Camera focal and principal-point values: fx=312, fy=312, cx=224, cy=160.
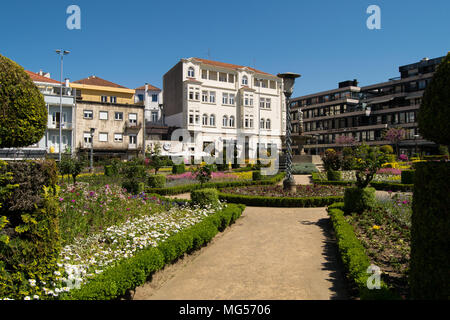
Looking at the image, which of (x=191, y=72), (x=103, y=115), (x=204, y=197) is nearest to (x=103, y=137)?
(x=103, y=115)

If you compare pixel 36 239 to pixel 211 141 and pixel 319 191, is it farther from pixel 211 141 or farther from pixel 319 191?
pixel 211 141

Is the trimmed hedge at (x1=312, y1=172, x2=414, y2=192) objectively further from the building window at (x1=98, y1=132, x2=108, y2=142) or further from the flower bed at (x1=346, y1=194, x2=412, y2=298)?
the building window at (x1=98, y1=132, x2=108, y2=142)

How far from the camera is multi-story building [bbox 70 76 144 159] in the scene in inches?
1639

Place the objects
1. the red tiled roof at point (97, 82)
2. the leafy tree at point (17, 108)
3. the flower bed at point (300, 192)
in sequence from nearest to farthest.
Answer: the leafy tree at point (17, 108) → the flower bed at point (300, 192) → the red tiled roof at point (97, 82)

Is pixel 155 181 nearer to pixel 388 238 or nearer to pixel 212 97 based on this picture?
pixel 388 238

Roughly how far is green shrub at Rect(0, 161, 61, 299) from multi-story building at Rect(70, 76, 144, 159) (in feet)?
126

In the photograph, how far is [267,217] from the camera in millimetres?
11570

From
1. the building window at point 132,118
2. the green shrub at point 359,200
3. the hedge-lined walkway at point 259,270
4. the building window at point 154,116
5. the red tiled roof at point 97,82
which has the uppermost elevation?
the red tiled roof at point 97,82

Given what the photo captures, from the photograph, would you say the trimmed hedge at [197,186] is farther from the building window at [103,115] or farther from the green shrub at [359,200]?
the building window at [103,115]

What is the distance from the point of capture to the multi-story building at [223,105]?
151ft

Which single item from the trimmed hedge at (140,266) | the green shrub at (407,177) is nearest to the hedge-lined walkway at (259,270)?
the trimmed hedge at (140,266)

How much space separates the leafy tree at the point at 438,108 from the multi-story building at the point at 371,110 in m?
50.5

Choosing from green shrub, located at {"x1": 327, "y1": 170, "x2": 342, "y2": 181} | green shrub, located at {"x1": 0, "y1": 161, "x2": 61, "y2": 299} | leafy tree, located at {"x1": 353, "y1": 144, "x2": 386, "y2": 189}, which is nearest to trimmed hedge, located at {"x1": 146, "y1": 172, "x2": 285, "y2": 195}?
green shrub, located at {"x1": 327, "y1": 170, "x2": 342, "y2": 181}
